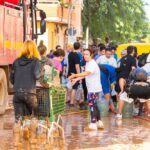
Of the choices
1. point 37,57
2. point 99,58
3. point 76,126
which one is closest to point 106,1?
point 99,58

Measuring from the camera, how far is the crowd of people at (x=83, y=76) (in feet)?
34.6

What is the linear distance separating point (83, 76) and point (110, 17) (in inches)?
1407

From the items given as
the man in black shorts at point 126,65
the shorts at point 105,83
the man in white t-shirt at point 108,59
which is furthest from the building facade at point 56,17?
the shorts at point 105,83

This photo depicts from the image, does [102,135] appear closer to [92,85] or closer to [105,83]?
[92,85]

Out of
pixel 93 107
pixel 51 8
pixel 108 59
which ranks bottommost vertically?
pixel 93 107

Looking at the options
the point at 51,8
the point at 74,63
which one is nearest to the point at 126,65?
the point at 74,63

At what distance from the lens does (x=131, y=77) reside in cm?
1553

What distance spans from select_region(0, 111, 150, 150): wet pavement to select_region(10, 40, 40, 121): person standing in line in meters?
0.71

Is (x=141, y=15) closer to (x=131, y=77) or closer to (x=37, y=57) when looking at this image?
(x=131, y=77)

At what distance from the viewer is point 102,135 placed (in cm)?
1258

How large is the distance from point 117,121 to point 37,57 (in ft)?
16.3

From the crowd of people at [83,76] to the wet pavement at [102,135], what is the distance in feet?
1.52

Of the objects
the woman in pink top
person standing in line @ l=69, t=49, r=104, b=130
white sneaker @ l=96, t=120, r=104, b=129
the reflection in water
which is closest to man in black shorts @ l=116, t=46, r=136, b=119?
the reflection in water

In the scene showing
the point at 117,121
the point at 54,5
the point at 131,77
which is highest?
the point at 54,5
